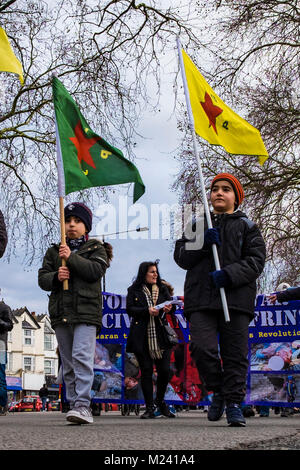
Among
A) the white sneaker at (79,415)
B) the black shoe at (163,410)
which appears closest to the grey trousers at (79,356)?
the white sneaker at (79,415)

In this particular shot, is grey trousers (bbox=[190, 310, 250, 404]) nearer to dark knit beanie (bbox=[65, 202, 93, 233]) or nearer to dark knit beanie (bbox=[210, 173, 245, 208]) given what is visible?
dark knit beanie (bbox=[210, 173, 245, 208])

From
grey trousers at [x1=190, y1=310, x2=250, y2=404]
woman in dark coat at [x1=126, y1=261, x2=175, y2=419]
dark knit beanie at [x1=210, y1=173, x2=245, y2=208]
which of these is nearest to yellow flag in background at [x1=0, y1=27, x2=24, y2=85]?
dark knit beanie at [x1=210, y1=173, x2=245, y2=208]

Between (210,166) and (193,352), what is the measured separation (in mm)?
11627

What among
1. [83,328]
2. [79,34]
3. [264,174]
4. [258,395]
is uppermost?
[79,34]

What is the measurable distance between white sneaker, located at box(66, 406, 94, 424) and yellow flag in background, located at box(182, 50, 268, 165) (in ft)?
9.33

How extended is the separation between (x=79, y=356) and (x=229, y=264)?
1334 mm

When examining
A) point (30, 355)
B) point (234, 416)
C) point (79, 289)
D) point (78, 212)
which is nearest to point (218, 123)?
point (78, 212)

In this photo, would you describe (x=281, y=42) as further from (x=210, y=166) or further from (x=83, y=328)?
(x=83, y=328)

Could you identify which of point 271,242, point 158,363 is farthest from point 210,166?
point 158,363

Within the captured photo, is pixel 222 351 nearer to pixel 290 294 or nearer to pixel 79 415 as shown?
→ pixel 79 415

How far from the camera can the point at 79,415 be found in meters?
5.63

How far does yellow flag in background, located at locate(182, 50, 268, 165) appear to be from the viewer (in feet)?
23.9

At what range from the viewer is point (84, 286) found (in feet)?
19.7
